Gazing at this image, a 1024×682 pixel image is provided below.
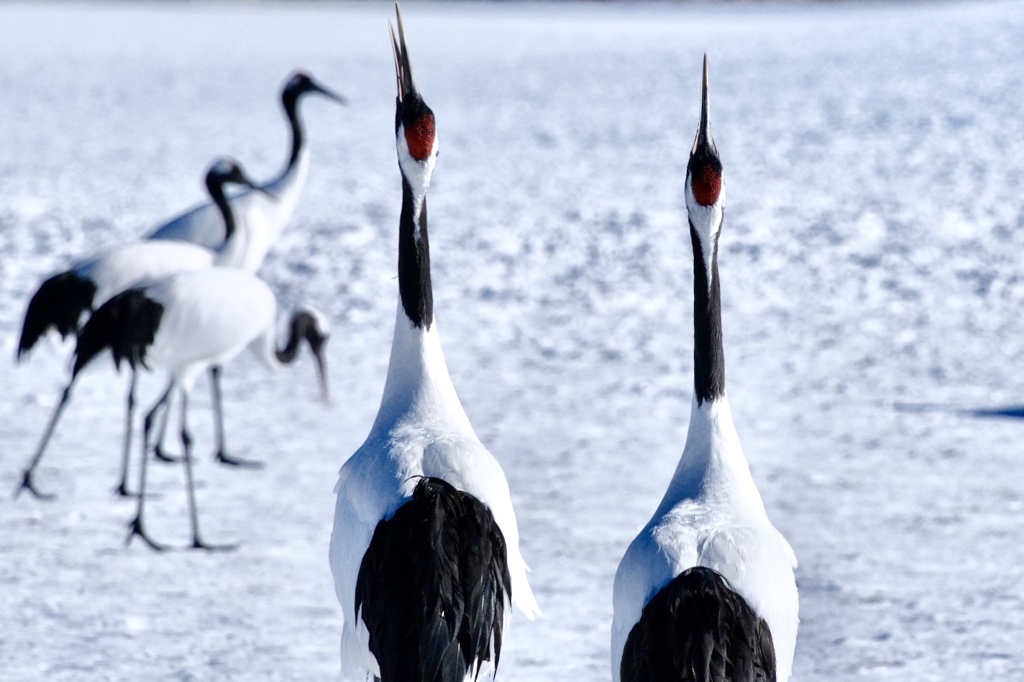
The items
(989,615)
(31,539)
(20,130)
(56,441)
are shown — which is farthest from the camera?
(20,130)

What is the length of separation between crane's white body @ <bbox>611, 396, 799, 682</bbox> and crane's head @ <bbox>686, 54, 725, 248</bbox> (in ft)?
1.59

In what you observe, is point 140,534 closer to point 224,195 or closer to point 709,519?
point 224,195

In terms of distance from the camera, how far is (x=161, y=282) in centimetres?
570

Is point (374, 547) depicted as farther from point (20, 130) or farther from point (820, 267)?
point (20, 130)

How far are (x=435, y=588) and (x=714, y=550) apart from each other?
0.60 metres

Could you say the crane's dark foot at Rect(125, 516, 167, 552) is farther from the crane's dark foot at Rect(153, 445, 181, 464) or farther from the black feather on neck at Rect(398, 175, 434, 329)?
the black feather on neck at Rect(398, 175, 434, 329)

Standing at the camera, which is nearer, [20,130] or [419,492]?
[419,492]

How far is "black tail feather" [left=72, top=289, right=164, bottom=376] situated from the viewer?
551cm

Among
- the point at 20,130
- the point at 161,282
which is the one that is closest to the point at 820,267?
the point at 161,282

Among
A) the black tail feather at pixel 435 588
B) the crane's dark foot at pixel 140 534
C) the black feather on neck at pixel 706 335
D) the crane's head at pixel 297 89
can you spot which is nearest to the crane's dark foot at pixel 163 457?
the crane's dark foot at pixel 140 534

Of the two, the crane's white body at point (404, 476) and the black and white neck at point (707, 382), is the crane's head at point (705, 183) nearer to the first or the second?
the black and white neck at point (707, 382)

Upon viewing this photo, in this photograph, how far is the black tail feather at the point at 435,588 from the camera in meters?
3.07

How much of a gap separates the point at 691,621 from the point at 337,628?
6.61 feet

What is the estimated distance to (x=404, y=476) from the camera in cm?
341
